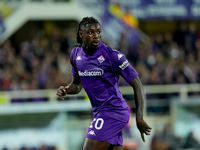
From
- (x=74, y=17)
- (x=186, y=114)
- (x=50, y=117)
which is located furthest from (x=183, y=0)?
(x=50, y=117)

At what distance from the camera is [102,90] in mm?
5828

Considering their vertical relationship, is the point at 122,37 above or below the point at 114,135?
below

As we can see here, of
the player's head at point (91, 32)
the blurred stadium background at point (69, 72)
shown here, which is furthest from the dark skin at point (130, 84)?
the blurred stadium background at point (69, 72)

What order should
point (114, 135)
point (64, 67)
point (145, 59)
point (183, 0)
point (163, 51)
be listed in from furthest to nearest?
1. point (183, 0)
2. point (163, 51)
3. point (145, 59)
4. point (64, 67)
5. point (114, 135)

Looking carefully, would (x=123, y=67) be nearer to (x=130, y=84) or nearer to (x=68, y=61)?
(x=130, y=84)

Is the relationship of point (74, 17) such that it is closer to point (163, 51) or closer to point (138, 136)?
point (163, 51)

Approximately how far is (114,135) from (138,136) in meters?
7.04

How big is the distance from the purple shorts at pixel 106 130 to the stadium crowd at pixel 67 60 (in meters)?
7.58

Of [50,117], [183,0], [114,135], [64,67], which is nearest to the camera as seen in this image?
[114,135]

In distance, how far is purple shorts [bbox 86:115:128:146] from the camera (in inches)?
226

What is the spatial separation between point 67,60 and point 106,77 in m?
9.26

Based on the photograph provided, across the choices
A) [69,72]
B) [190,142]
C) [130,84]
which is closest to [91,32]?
[130,84]

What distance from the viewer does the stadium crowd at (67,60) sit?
13641 millimetres

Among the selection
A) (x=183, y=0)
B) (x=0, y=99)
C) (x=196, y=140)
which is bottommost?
(x=196, y=140)
